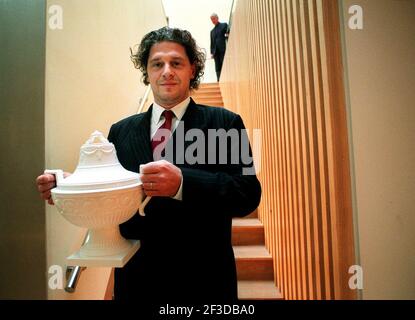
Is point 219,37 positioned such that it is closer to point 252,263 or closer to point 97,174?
point 252,263

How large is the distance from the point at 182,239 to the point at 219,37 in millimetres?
4396

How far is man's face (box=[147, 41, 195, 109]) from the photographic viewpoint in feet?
2.41

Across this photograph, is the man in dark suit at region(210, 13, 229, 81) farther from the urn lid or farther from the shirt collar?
the urn lid

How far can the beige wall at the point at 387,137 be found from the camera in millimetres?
658

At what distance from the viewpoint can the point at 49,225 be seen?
0.87 metres

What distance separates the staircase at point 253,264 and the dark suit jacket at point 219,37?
12.1 ft

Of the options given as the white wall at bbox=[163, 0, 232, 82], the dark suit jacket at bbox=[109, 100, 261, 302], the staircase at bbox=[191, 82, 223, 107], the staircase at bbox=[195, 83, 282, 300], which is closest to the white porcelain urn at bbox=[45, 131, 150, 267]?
the dark suit jacket at bbox=[109, 100, 261, 302]

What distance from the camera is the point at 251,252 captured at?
5.54ft

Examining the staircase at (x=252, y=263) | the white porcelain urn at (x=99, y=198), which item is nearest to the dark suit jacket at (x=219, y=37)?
the staircase at (x=252, y=263)

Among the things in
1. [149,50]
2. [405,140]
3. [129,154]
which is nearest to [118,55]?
[149,50]

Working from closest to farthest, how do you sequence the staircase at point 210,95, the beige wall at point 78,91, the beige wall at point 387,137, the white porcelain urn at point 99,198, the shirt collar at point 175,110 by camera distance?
1. the white porcelain urn at point 99,198
2. the beige wall at point 387,137
3. the shirt collar at point 175,110
4. the beige wall at point 78,91
5. the staircase at point 210,95

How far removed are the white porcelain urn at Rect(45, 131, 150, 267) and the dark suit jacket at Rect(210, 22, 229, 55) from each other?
14.5ft

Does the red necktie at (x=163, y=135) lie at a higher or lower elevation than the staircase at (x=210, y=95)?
lower

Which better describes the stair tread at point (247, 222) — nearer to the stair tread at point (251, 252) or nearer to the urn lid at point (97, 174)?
the stair tread at point (251, 252)
